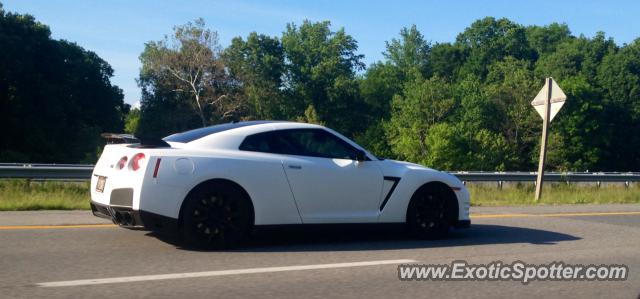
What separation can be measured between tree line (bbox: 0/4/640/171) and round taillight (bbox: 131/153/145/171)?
133ft

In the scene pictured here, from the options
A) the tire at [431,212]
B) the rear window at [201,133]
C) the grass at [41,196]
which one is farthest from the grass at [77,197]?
the tire at [431,212]

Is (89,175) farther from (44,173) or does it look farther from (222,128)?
(222,128)

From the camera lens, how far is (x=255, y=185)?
25.1ft

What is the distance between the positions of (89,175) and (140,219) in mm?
10742

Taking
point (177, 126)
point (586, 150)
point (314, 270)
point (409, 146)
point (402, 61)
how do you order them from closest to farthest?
point (314, 270), point (177, 126), point (409, 146), point (586, 150), point (402, 61)

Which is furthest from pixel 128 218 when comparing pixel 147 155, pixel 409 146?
pixel 409 146

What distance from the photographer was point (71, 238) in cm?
813

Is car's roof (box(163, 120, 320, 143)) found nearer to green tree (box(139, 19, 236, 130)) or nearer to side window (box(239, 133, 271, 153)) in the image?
side window (box(239, 133, 271, 153))

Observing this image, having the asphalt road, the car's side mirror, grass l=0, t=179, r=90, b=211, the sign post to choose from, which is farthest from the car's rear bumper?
the sign post

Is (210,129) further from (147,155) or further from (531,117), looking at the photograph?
(531,117)

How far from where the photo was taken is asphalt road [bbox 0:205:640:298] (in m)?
5.86

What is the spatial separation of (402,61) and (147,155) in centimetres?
8378

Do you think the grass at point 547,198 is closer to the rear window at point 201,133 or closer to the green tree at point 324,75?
the rear window at point 201,133

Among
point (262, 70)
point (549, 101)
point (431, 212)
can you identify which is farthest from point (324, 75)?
point (431, 212)
